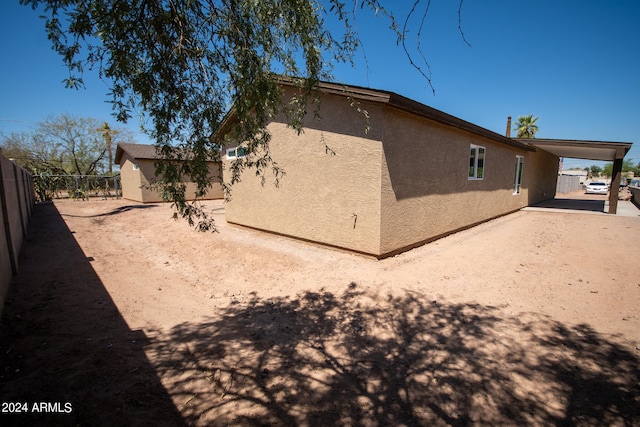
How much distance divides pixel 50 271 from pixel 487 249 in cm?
999

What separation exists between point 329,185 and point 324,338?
13.8 feet

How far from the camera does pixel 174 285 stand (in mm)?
5863

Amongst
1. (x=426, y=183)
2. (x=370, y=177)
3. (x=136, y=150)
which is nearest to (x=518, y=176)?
(x=426, y=183)

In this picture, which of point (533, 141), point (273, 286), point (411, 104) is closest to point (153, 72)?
point (273, 286)

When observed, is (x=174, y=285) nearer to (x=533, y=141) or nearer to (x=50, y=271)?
(x=50, y=271)

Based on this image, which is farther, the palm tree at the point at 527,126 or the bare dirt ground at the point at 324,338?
the palm tree at the point at 527,126

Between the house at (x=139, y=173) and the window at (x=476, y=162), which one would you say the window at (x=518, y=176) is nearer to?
the window at (x=476, y=162)

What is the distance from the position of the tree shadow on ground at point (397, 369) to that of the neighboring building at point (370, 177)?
108 inches

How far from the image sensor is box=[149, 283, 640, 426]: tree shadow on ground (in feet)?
8.61

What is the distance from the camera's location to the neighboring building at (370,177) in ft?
21.4

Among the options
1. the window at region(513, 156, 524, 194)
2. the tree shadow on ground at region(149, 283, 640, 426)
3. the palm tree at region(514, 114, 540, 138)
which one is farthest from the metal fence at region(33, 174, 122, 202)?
the palm tree at region(514, 114, 540, 138)

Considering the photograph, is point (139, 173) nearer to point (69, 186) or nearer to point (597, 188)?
point (69, 186)

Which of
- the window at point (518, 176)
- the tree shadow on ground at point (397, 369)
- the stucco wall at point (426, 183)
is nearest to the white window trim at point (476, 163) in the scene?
the stucco wall at point (426, 183)

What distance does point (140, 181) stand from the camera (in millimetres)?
19344
